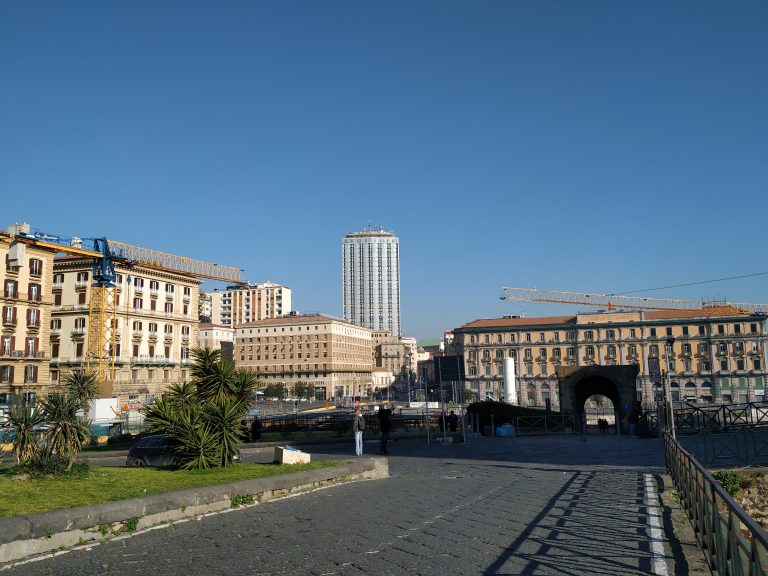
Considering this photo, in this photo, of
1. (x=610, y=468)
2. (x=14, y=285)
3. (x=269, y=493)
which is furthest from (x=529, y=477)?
(x=14, y=285)

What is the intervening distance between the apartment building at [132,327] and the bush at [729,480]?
6158 centimetres

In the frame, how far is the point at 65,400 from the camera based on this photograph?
39.2 feet

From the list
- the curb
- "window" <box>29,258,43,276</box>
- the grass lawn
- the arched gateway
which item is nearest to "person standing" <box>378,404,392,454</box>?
the grass lawn

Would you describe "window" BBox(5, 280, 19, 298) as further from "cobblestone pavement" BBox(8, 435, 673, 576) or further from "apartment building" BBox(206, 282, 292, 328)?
"apartment building" BBox(206, 282, 292, 328)

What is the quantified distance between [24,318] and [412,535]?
56.2 metres

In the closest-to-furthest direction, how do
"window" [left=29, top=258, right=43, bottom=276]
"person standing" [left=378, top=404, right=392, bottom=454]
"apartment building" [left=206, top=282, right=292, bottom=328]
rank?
"person standing" [left=378, top=404, right=392, bottom=454], "window" [left=29, top=258, right=43, bottom=276], "apartment building" [left=206, top=282, right=292, bottom=328]

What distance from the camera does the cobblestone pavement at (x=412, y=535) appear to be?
22.6ft

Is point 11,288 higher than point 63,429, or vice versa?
point 11,288

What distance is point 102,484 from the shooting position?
1047 cm

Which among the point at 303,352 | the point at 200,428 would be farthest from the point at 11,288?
the point at 303,352

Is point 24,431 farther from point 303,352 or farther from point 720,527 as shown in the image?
point 303,352

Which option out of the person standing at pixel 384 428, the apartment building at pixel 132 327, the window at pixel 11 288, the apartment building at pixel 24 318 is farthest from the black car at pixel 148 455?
the apartment building at pixel 132 327

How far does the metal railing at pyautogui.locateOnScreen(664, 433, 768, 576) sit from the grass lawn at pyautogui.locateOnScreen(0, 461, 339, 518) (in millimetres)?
7268

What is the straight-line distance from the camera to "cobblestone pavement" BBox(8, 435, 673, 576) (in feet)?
22.6
